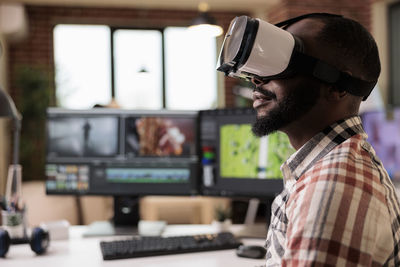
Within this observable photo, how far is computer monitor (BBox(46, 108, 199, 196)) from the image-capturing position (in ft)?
6.25

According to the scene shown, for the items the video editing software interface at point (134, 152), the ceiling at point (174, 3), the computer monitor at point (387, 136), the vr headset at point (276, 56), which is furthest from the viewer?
the ceiling at point (174, 3)

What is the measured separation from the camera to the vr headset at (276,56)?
0.82 metres

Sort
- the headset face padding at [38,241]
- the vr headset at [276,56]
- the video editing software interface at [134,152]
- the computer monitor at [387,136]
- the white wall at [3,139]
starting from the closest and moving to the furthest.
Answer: the vr headset at [276,56], the headset face padding at [38,241], the video editing software interface at [134,152], the computer monitor at [387,136], the white wall at [3,139]

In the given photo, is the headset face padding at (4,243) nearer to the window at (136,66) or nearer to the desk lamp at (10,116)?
the desk lamp at (10,116)

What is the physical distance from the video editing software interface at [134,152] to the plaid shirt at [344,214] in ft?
3.67

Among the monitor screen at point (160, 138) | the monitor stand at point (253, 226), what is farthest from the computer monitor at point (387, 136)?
the monitor screen at point (160, 138)

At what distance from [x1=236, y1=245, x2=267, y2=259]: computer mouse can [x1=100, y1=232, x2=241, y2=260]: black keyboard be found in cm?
8

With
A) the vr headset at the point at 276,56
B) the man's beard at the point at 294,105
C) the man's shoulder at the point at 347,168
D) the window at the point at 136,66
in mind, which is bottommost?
the man's shoulder at the point at 347,168

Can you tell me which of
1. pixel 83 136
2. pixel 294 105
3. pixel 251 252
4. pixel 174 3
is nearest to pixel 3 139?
pixel 174 3

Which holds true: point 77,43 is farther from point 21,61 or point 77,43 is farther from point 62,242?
point 62,242

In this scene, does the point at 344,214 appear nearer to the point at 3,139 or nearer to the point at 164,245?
the point at 164,245

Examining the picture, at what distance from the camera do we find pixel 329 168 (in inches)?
28.6

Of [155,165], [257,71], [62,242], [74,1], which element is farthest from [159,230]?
[74,1]

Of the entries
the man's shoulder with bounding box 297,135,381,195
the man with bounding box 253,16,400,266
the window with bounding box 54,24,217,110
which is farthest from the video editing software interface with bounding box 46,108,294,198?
the window with bounding box 54,24,217,110
